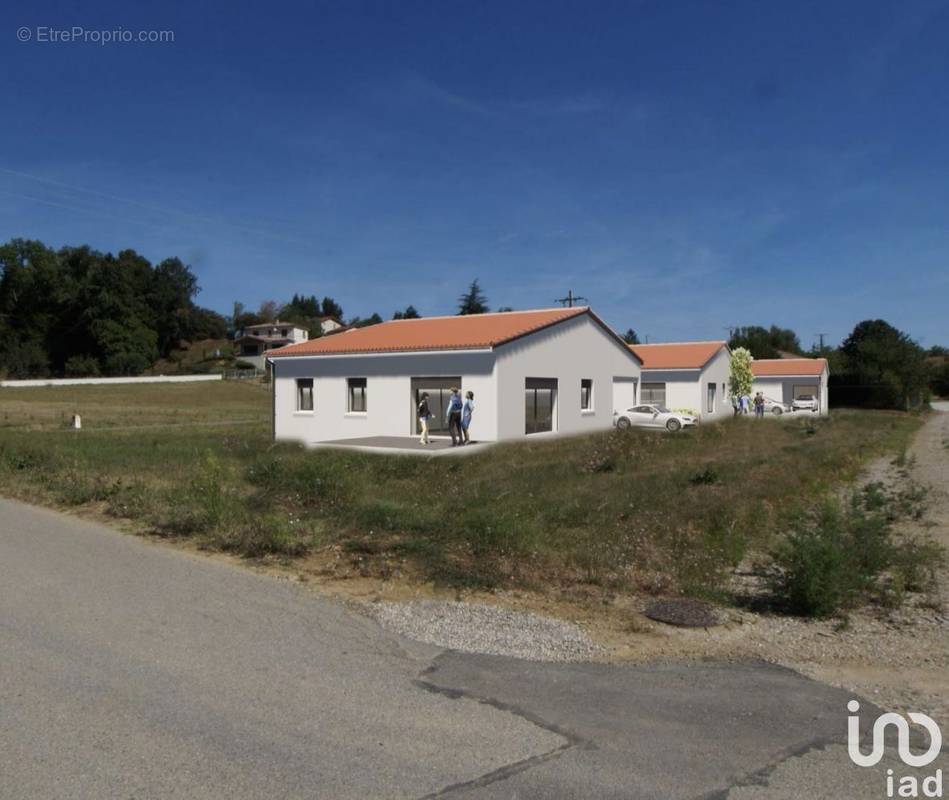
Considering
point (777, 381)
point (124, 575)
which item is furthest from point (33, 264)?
point (124, 575)

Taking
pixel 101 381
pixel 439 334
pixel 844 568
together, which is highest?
pixel 439 334

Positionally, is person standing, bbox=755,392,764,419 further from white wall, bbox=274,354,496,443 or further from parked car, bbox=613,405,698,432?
white wall, bbox=274,354,496,443

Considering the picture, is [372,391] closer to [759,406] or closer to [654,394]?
[654,394]

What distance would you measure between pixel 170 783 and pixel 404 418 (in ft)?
76.7

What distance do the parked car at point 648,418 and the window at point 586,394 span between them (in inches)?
144

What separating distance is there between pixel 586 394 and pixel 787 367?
37900 mm

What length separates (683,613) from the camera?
744cm

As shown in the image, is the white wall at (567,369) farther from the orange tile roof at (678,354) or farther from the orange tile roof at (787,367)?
the orange tile roof at (787,367)

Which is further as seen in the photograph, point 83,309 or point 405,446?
point 83,309

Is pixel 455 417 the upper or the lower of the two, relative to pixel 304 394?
lower

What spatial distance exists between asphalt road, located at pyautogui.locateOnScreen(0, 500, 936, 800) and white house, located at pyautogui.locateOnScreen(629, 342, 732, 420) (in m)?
38.0

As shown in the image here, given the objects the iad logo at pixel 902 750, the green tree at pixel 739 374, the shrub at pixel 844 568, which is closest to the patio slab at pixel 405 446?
the shrub at pixel 844 568

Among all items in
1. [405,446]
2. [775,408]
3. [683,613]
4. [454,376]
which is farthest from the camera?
[775,408]

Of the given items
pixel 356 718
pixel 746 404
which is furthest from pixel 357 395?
pixel 746 404
